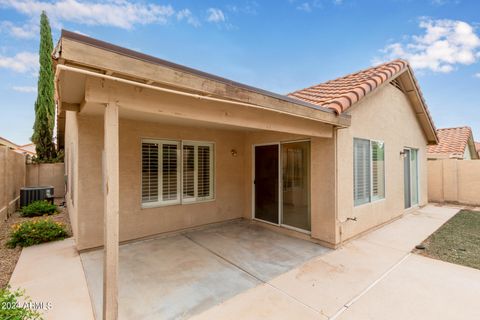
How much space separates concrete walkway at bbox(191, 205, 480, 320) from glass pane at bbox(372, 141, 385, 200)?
2342 mm

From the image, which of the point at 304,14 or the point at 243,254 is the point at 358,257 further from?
the point at 304,14

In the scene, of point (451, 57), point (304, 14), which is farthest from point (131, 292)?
point (451, 57)

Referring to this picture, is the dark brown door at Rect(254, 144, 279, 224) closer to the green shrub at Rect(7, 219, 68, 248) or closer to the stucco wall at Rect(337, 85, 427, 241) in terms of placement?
the stucco wall at Rect(337, 85, 427, 241)

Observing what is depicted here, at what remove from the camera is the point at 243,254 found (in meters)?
5.80

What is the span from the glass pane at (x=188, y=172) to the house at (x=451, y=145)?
16120mm

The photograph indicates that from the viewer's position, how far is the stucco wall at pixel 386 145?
6551 mm

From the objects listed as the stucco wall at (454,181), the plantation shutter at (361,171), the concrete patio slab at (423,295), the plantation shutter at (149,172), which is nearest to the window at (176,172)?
the plantation shutter at (149,172)

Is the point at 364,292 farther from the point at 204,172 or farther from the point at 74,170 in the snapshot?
the point at 74,170

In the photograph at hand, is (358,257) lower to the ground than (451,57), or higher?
lower

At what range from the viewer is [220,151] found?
8.34 m

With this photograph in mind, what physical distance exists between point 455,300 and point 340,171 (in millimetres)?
3343

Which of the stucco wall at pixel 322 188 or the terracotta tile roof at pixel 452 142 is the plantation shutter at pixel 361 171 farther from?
the terracotta tile roof at pixel 452 142

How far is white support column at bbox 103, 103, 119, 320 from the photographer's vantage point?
2.96m

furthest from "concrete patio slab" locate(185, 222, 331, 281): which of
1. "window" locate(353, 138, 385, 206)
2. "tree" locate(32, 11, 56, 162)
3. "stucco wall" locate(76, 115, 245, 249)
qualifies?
"tree" locate(32, 11, 56, 162)
